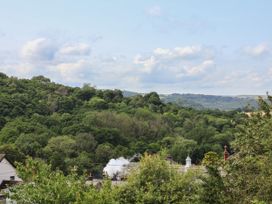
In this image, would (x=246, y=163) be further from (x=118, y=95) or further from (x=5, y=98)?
(x=118, y=95)

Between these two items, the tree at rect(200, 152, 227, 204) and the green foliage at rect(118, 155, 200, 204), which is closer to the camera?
the tree at rect(200, 152, 227, 204)

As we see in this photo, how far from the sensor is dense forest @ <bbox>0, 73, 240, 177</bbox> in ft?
254

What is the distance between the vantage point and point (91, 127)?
91188 mm

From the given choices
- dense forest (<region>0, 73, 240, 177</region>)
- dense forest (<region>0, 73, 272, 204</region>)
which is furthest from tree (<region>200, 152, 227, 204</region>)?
dense forest (<region>0, 73, 240, 177</region>)

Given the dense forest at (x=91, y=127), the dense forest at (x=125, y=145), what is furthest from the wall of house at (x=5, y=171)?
the dense forest at (x=91, y=127)

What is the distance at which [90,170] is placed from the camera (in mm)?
72812

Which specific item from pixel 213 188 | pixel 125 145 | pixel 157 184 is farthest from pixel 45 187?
pixel 125 145

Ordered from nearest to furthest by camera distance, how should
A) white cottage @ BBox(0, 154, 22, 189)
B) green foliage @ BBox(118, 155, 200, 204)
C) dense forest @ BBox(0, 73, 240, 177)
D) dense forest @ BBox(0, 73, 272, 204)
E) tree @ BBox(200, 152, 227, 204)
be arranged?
tree @ BBox(200, 152, 227, 204), dense forest @ BBox(0, 73, 272, 204), green foliage @ BBox(118, 155, 200, 204), white cottage @ BBox(0, 154, 22, 189), dense forest @ BBox(0, 73, 240, 177)

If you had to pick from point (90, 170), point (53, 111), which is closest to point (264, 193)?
point (90, 170)

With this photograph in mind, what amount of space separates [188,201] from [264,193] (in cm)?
382

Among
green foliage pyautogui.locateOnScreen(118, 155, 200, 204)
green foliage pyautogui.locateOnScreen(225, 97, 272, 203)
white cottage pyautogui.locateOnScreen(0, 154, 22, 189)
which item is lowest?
white cottage pyautogui.locateOnScreen(0, 154, 22, 189)

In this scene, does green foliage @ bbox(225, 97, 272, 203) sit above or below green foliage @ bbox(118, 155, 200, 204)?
above

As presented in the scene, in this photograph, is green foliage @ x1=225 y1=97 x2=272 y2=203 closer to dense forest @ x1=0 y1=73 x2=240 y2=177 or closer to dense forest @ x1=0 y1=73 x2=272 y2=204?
dense forest @ x1=0 y1=73 x2=272 y2=204

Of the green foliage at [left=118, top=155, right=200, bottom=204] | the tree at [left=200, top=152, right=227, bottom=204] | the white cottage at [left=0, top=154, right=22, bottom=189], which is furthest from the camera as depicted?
the white cottage at [left=0, top=154, right=22, bottom=189]
